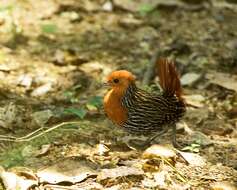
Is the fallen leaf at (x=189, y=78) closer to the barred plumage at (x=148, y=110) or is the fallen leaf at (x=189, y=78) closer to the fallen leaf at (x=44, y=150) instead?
the barred plumage at (x=148, y=110)

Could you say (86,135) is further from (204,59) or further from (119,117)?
(204,59)

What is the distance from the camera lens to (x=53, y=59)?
7457mm

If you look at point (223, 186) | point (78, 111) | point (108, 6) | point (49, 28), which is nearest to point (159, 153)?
point (223, 186)

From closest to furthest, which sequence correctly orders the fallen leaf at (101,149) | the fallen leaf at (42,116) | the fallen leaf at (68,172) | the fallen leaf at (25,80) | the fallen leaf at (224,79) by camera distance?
the fallen leaf at (68,172), the fallen leaf at (101,149), the fallen leaf at (42,116), the fallen leaf at (25,80), the fallen leaf at (224,79)

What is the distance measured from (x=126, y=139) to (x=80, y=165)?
94 cm

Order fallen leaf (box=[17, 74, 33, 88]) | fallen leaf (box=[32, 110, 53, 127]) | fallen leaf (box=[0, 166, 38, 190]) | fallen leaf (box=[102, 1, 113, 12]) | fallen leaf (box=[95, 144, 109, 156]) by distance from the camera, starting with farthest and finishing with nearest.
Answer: fallen leaf (box=[102, 1, 113, 12]), fallen leaf (box=[17, 74, 33, 88]), fallen leaf (box=[32, 110, 53, 127]), fallen leaf (box=[95, 144, 109, 156]), fallen leaf (box=[0, 166, 38, 190])

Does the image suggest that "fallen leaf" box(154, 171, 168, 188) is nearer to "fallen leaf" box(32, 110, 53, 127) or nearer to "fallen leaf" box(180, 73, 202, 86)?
"fallen leaf" box(32, 110, 53, 127)

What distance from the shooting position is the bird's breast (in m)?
5.63

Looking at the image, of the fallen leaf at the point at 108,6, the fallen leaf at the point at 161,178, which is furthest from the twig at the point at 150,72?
the fallen leaf at the point at 161,178

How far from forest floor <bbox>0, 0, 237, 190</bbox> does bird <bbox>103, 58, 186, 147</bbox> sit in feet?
0.73

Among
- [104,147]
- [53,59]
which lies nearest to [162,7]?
[53,59]

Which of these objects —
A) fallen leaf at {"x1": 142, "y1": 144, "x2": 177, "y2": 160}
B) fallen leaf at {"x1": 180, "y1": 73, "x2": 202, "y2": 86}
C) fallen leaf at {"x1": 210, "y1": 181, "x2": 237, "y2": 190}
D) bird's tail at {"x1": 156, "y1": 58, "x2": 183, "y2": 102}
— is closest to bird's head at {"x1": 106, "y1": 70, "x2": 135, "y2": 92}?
bird's tail at {"x1": 156, "y1": 58, "x2": 183, "y2": 102}

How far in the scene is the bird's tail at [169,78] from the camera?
5.77 metres

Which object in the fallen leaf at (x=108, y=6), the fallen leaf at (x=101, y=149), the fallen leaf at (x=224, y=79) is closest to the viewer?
the fallen leaf at (x=101, y=149)
